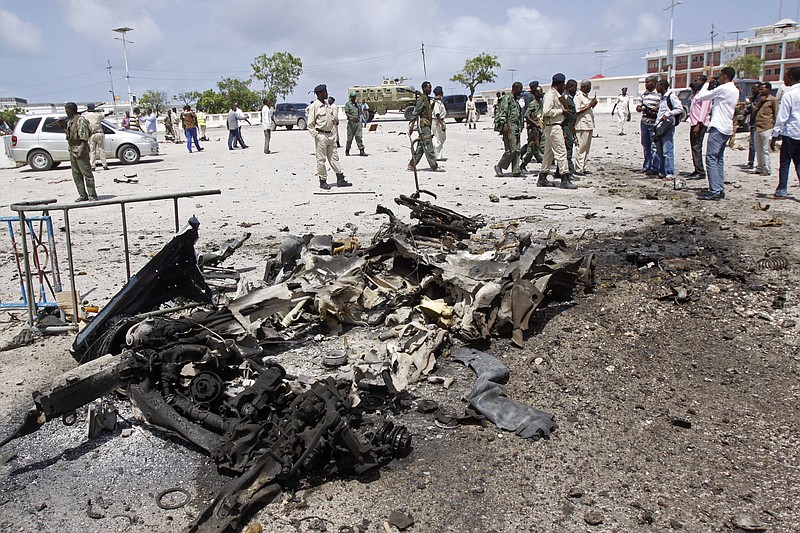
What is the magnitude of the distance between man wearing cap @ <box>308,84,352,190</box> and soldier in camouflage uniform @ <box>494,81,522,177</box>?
12.7ft

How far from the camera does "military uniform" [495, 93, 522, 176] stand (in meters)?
13.9

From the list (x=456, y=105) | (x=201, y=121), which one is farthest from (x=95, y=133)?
(x=456, y=105)

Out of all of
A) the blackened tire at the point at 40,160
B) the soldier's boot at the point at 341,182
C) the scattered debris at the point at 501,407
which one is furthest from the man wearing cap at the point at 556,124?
the blackened tire at the point at 40,160

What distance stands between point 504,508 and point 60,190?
15418 mm

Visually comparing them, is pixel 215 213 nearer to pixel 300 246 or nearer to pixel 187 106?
pixel 300 246

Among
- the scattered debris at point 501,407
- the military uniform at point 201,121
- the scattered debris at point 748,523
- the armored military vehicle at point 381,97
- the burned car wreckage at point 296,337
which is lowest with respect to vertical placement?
the scattered debris at point 748,523

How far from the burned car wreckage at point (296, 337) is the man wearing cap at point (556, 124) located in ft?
21.9

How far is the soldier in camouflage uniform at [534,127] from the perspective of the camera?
14.0 m

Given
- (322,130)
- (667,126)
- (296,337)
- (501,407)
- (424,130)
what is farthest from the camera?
(424,130)

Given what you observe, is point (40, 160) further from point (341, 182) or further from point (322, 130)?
point (341, 182)

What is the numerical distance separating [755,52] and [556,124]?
11117 centimetres

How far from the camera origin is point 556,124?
12.3 m

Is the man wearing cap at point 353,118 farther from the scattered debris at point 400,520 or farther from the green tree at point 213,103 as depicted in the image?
the green tree at point 213,103

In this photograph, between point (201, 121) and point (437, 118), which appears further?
point (201, 121)
